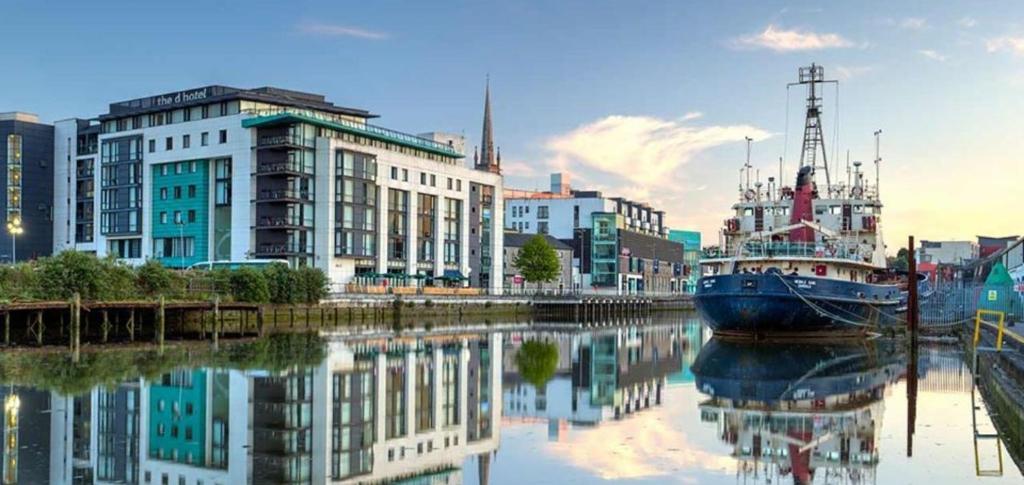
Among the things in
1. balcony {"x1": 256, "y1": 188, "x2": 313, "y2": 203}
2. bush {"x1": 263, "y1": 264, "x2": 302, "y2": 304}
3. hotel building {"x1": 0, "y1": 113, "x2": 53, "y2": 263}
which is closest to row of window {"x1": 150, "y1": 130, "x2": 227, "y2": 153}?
balcony {"x1": 256, "y1": 188, "x2": 313, "y2": 203}

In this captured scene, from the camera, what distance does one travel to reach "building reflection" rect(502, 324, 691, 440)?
25.8 meters

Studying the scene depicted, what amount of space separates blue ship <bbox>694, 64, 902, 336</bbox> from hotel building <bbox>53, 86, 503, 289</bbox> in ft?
127

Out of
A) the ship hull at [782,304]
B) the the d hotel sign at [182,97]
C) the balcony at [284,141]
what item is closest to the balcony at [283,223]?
the balcony at [284,141]

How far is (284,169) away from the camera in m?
87.8

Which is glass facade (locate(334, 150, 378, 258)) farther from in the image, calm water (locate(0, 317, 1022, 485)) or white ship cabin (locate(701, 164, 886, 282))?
calm water (locate(0, 317, 1022, 485))

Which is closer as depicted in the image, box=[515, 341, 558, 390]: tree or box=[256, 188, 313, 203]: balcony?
box=[515, 341, 558, 390]: tree

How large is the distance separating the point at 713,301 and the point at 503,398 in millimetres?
25257

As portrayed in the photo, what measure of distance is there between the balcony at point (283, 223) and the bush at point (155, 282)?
22029mm

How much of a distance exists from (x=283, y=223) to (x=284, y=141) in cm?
713

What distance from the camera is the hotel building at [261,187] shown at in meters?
89.1

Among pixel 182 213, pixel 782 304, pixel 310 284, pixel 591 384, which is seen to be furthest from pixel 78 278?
pixel 782 304

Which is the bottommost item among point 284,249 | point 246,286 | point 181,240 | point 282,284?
point 246,286

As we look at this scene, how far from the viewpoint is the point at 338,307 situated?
7944 cm

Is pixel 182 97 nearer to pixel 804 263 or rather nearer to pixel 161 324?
pixel 161 324
